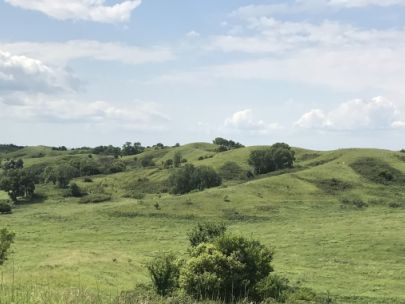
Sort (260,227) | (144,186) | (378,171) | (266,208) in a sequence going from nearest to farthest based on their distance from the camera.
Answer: (260,227)
(266,208)
(378,171)
(144,186)

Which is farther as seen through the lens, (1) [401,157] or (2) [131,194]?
(1) [401,157]

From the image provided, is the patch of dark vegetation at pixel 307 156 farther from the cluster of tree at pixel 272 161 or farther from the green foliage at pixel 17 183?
the green foliage at pixel 17 183

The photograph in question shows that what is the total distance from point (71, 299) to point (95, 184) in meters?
146

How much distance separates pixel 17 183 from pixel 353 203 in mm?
78461

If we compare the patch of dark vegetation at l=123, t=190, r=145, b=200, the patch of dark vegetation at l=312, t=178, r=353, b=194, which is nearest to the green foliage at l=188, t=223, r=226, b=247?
the patch of dark vegetation at l=123, t=190, r=145, b=200

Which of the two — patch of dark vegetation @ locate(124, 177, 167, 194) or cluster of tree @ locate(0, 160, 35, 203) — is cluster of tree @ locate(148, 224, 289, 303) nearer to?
cluster of tree @ locate(0, 160, 35, 203)

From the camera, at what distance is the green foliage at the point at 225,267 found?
3800cm

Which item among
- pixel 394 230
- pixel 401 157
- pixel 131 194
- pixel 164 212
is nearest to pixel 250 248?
pixel 394 230

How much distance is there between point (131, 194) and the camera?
132 meters

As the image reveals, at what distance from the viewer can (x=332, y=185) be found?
411ft

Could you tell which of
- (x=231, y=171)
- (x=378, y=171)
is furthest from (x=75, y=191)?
(x=378, y=171)

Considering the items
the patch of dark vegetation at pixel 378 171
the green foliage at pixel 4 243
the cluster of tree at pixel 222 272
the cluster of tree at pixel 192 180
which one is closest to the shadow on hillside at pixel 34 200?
the cluster of tree at pixel 192 180

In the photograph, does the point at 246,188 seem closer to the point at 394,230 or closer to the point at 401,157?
the point at 394,230

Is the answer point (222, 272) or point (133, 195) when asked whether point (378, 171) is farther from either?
point (222, 272)
